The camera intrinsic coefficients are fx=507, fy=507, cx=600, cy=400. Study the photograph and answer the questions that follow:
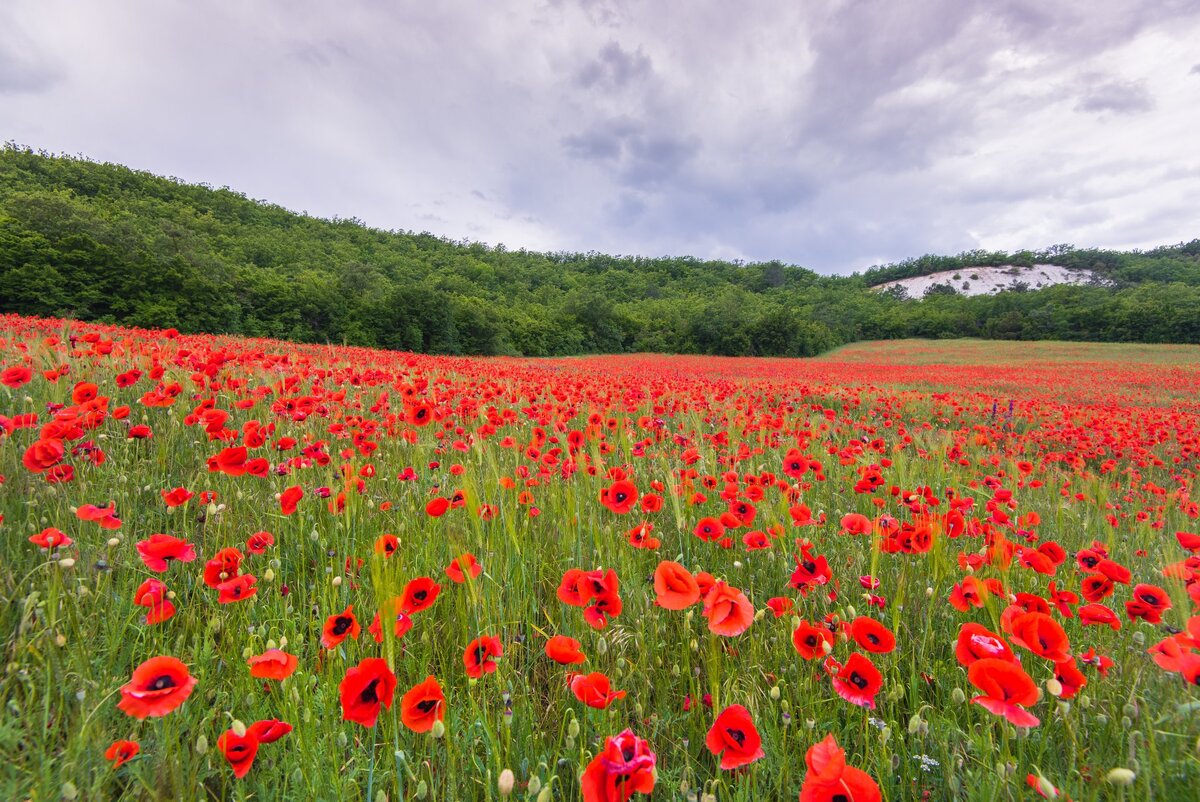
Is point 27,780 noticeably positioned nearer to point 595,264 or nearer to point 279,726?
point 279,726

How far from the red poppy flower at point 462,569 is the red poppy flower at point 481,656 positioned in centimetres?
21

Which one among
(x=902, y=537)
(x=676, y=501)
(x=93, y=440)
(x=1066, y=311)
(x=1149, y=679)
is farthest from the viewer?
(x=1066, y=311)

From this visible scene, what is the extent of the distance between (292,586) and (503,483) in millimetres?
860

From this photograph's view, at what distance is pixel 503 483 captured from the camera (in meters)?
2.15

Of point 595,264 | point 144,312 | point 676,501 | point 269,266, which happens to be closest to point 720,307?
point 595,264

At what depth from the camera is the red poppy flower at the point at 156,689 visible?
81 cm

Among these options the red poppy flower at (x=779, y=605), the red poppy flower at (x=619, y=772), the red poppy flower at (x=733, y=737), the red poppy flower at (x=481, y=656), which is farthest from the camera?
the red poppy flower at (x=779, y=605)

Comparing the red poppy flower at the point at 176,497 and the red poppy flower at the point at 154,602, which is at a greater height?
the red poppy flower at the point at 176,497

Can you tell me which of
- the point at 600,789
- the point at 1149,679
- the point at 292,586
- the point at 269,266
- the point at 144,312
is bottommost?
the point at 1149,679

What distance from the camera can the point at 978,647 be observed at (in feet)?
3.42

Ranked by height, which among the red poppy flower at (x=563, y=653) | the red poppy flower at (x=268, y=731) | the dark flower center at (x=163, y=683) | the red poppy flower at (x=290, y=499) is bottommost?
the red poppy flower at (x=268, y=731)

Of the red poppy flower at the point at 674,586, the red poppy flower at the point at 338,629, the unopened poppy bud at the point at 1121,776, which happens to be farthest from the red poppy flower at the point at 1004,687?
the red poppy flower at the point at 338,629

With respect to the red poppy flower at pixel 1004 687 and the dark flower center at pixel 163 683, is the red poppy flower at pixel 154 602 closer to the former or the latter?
the dark flower center at pixel 163 683

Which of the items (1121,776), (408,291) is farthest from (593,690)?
(408,291)
